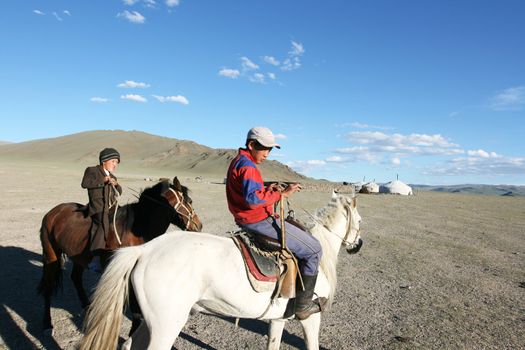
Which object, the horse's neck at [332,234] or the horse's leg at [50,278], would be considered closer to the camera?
the horse's neck at [332,234]

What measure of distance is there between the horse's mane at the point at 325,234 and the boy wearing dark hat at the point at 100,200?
2.85 m

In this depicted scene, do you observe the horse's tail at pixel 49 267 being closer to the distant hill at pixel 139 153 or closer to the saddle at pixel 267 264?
the saddle at pixel 267 264

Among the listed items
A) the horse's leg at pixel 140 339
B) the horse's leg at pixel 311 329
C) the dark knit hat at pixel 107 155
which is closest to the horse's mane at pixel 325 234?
the horse's leg at pixel 311 329

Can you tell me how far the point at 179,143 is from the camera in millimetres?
128375

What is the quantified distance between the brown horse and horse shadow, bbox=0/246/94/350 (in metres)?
0.33

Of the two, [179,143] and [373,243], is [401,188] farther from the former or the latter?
[179,143]

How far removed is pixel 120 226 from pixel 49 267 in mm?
1348

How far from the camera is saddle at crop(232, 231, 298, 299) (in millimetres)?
3457

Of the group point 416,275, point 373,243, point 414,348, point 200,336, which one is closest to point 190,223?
point 200,336

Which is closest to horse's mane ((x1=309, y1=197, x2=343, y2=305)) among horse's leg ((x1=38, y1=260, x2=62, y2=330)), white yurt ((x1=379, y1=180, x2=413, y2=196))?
horse's leg ((x1=38, y1=260, x2=62, y2=330))

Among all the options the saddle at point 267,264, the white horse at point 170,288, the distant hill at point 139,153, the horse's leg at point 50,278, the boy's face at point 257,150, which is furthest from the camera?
the distant hill at point 139,153

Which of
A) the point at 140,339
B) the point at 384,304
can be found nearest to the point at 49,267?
the point at 140,339

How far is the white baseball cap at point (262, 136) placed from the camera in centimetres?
351

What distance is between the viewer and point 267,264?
11.5 ft
